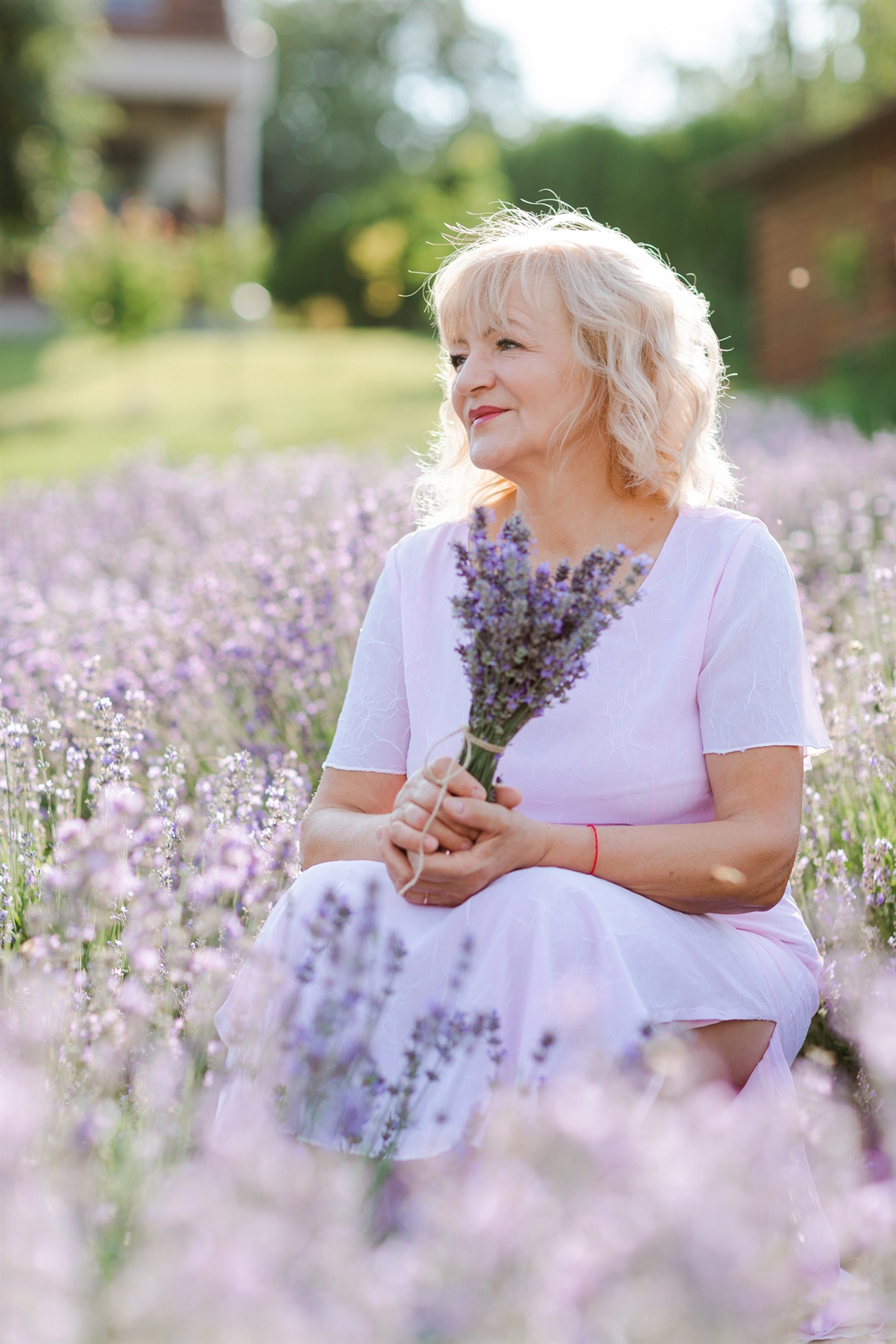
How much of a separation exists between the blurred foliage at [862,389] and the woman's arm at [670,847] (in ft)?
20.3

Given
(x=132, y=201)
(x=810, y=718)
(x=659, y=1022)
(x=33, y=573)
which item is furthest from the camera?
(x=132, y=201)

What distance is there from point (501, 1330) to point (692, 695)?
138 cm

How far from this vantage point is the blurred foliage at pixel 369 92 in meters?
43.5

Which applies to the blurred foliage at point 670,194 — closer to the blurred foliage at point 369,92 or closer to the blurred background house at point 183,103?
the blurred background house at point 183,103

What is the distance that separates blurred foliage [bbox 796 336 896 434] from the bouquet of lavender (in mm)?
6653

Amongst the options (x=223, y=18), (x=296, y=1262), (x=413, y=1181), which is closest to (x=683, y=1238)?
(x=296, y=1262)

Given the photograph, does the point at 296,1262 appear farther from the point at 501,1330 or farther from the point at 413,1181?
the point at 413,1181


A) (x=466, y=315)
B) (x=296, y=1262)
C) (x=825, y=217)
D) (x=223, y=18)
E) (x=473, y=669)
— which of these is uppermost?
(x=223, y=18)

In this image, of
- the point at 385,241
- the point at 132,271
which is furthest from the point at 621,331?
the point at 385,241

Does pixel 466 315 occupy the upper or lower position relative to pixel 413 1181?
upper

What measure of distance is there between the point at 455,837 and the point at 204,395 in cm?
1557

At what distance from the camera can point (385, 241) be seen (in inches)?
918

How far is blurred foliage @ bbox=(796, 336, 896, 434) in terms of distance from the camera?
31.0ft

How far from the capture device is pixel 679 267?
24.3 meters
